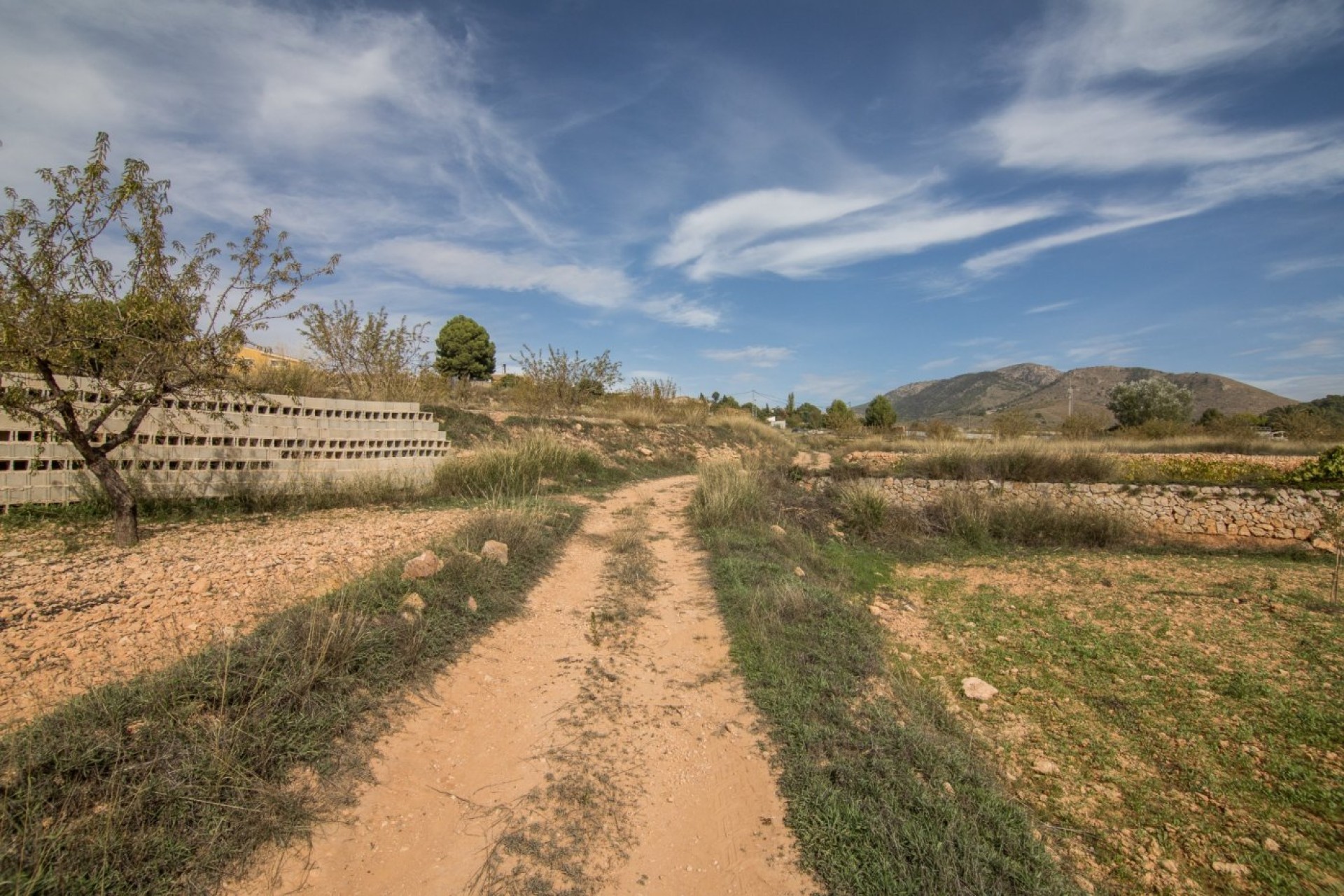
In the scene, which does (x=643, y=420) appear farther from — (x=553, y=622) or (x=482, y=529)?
(x=553, y=622)

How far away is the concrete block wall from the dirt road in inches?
197

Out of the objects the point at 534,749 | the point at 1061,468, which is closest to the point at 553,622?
the point at 534,749

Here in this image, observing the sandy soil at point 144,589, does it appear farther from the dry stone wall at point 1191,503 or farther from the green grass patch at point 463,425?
the dry stone wall at point 1191,503

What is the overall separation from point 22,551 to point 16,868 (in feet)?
14.2

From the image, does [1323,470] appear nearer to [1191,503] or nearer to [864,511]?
[1191,503]

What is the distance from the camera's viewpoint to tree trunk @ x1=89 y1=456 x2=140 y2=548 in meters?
5.05

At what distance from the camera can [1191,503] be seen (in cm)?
1016

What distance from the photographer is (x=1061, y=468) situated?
12281 millimetres

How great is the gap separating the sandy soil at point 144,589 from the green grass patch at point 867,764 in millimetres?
3394

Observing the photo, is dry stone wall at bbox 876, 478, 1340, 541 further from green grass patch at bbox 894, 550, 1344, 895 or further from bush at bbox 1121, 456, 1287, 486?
green grass patch at bbox 894, 550, 1344, 895

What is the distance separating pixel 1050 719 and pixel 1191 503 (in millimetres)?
9326

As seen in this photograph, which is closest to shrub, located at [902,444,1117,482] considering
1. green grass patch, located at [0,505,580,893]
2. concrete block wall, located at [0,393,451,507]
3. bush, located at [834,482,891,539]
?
bush, located at [834,482,891,539]

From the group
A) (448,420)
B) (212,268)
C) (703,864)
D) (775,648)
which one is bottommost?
(703,864)

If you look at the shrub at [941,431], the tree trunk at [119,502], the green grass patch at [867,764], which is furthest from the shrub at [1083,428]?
the tree trunk at [119,502]
